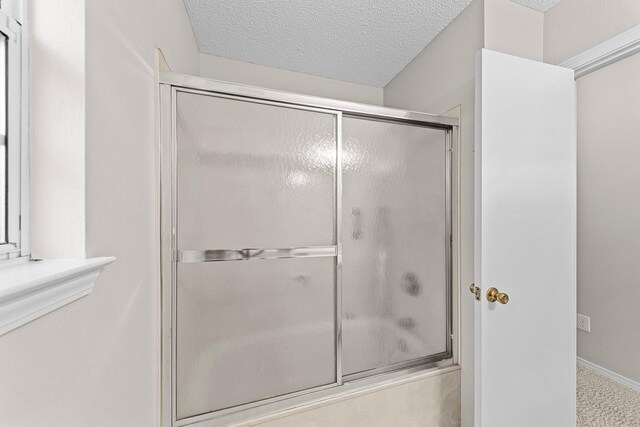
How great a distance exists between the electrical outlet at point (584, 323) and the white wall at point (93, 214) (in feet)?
9.89

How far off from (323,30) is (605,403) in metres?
2.95

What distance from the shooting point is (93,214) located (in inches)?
25.0

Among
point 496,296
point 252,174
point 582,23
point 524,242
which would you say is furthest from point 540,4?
point 252,174

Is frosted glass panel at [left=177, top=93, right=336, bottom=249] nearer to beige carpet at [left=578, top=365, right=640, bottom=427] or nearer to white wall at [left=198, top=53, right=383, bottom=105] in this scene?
white wall at [left=198, top=53, right=383, bottom=105]

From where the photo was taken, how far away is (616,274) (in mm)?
2064

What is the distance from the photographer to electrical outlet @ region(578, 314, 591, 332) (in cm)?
221

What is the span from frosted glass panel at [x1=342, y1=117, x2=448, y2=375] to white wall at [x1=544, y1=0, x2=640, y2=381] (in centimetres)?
149

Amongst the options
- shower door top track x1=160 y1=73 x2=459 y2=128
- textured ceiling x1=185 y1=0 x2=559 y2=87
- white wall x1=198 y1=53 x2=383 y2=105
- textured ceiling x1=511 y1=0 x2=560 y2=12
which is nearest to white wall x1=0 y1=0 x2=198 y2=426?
shower door top track x1=160 y1=73 x2=459 y2=128

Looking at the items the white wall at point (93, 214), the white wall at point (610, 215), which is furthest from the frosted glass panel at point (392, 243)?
the white wall at point (610, 215)

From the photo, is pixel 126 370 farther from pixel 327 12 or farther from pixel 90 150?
pixel 327 12

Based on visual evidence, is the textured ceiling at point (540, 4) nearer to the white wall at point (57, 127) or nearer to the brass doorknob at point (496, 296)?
the brass doorknob at point (496, 296)

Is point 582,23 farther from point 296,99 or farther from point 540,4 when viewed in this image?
point 296,99

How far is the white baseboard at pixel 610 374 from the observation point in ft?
6.29

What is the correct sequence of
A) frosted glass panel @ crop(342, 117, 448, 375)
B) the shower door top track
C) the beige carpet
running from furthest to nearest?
the beige carpet, frosted glass panel @ crop(342, 117, 448, 375), the shower door top track
